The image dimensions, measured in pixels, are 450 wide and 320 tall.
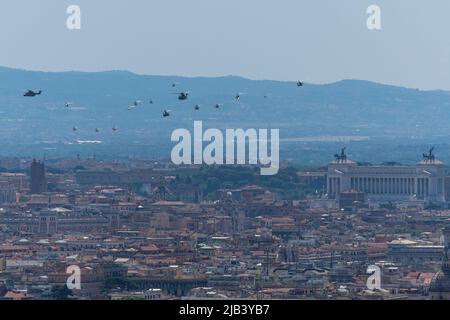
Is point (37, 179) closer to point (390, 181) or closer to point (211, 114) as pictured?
point (390, 181)

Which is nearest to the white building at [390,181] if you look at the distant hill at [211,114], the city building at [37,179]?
the city building at [37,179]

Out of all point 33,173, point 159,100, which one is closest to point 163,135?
point 159,100

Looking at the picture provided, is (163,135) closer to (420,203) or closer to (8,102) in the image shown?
(8,102)

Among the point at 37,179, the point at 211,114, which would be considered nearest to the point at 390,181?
the point at 37,179

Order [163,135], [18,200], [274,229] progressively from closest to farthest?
[274,229]
[18,200]
[163,135]

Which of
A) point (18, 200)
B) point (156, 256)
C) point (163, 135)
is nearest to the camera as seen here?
point (156, 256)

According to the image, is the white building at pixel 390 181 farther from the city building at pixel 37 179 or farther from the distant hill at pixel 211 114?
the distant hill at pixel 211 114

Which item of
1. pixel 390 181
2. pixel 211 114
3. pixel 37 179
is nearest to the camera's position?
pixel 37 179
